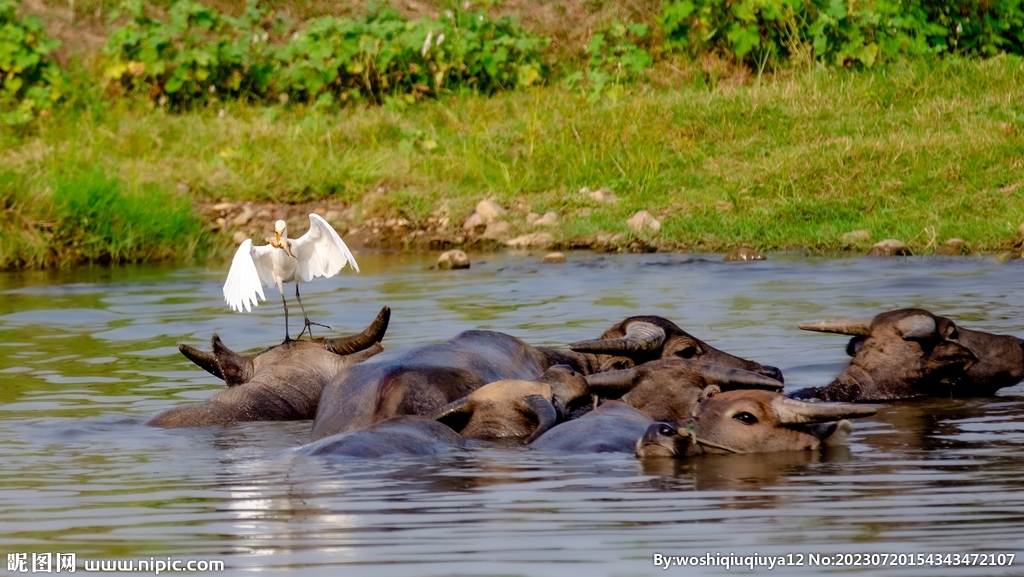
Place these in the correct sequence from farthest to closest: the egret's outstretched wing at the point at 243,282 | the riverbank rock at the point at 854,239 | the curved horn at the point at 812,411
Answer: the riverbank rock at the point at 854,239 → the egret's outstretched wing at the point at 243,282 → the curved horn at the point at 812,411

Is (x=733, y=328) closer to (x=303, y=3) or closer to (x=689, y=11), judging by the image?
(x=689, y=11)

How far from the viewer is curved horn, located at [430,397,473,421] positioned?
5.75 meters

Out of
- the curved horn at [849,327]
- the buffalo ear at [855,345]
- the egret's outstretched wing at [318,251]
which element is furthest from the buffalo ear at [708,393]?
the egret's outstretched wing at [318,251]

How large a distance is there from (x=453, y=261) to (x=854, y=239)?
2.99m

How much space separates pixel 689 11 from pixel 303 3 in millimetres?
4908

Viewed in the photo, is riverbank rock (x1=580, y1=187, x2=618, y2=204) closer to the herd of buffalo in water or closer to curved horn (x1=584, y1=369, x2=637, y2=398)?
the herd of buffalo in water

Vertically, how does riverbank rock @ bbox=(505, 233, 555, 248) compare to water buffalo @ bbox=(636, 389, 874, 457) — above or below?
above

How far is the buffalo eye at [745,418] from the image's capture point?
17.6 feet

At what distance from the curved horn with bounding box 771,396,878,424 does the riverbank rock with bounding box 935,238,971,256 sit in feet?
19.6

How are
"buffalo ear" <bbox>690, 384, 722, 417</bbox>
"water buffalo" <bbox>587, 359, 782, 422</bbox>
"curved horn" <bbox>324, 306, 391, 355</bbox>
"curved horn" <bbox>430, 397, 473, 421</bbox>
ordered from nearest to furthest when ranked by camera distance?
"buffalo ear" <bbox>690, 384, 722, 417</bbox> → "curved horn" <bbox>430, 397, 473, 421</bbox> → "water buffalo" <bbox>587, 359, 782, 422</bbox> → "curved horn" <bbox>324, 306, 391, 355</bbox>

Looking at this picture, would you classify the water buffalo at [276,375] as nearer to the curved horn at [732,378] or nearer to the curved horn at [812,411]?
the curved horn at [732,378]

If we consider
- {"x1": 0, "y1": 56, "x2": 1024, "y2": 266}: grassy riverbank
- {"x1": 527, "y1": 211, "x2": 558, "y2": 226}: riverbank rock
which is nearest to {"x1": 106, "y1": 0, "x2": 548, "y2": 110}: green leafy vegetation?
{"x1": 0, "y1": 56, "x2": 1024, "y2": 266}: grassy riverbank

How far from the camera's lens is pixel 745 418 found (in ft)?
17.6

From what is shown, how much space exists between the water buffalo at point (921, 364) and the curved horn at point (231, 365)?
2390 millimetres
